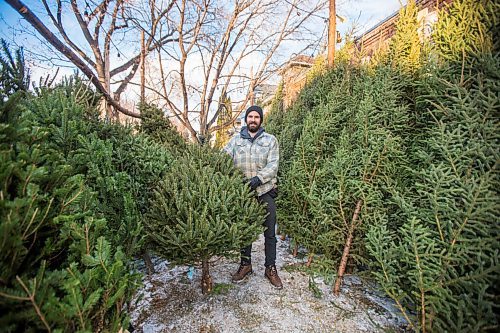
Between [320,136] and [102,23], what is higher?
[102,23]

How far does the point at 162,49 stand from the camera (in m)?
8.25

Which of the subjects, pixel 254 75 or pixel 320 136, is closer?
pixel 320 136

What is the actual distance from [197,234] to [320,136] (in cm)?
254

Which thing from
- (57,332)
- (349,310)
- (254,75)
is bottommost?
(349,310)

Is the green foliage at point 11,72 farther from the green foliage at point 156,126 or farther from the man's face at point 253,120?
the green foliage at point 156,126

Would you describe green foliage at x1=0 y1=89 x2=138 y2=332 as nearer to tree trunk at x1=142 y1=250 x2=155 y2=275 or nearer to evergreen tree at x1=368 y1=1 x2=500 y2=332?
tree trunk at x1=142 y1=250 x2=155 y2=275

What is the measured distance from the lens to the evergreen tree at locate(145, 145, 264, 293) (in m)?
2.37

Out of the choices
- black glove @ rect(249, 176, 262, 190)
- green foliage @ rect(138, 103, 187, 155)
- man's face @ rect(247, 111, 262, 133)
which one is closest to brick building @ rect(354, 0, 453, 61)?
man's face @ rect(247, 111, 262, 133)

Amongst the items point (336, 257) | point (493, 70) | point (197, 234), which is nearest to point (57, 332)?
point (197, 234)

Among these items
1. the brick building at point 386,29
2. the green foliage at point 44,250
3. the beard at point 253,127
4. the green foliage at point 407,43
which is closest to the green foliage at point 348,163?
the green foliage at point 407,43

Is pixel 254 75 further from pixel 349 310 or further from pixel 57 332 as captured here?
pixel 57 332

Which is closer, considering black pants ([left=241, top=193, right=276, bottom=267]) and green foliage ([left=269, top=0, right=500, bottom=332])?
green foliage ([left=269, top=0, right=500, bottom=332])

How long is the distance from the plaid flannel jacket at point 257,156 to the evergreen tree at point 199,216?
57 centimetres

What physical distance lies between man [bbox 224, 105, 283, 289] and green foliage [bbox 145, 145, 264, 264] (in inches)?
21.0
